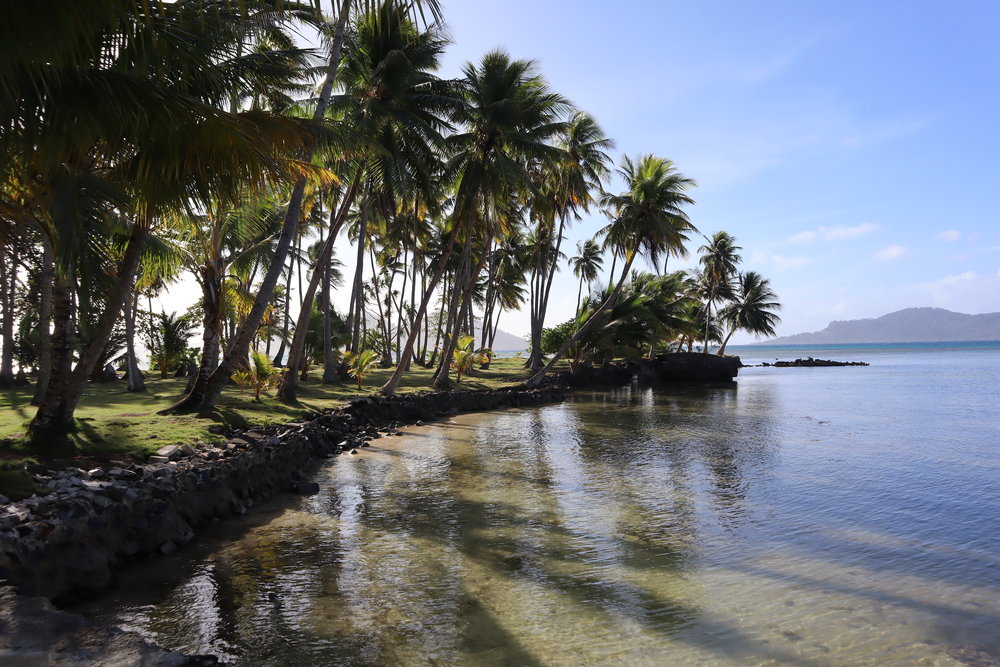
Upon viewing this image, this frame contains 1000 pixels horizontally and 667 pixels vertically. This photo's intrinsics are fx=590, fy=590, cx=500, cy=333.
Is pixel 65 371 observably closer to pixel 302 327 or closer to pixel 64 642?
pixel 64 642

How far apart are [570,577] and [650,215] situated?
26.2 m

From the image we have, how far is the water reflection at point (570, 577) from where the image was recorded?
4758 millimetres

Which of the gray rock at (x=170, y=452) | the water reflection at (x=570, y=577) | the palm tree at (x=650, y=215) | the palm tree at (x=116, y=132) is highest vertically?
the palm tree at (x=650, y=215)

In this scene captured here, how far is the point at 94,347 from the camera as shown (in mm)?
8602

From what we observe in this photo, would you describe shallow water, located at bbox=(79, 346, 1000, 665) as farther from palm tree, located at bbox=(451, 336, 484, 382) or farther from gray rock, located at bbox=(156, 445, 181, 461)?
palm tree, located at bbox=(451, 336, 484, 382)

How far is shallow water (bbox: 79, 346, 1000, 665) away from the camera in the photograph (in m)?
4.76

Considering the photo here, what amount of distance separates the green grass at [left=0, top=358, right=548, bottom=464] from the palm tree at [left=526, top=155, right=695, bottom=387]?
15095 mm

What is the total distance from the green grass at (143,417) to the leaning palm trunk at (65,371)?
26 cm

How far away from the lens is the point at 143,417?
1139cm

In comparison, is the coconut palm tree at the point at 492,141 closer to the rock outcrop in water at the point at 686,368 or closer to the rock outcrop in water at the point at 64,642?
the rock outcrop in water at the point at 64,642

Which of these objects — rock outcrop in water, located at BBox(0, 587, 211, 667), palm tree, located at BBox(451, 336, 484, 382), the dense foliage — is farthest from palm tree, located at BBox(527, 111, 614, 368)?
rock outcrop in water, located at BBox(0, 587, 211, 667)

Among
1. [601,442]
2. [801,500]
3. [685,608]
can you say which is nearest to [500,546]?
[685,608]

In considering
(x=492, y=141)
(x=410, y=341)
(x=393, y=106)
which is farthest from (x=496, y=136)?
(x=410, y=341)

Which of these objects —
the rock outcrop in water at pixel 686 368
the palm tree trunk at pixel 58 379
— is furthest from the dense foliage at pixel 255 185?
the rock outcrop in water at pixel 686 368
